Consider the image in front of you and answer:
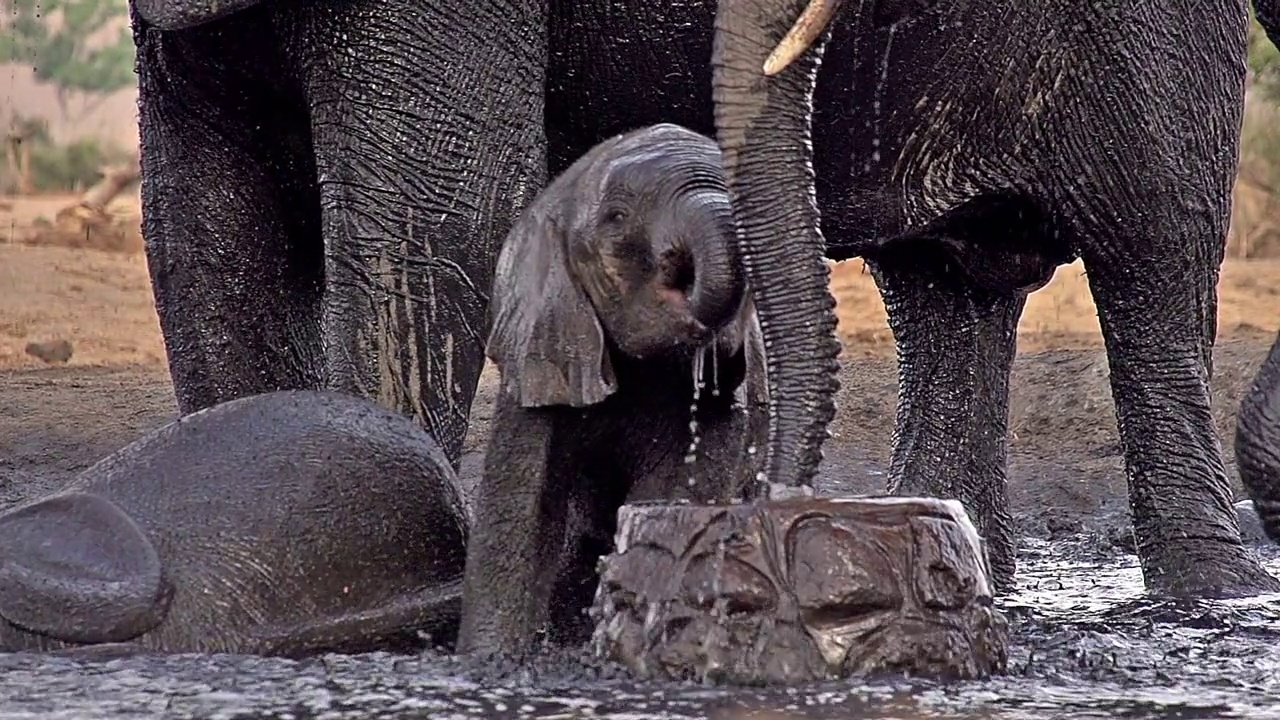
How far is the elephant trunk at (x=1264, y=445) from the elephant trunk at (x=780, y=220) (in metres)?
1.70

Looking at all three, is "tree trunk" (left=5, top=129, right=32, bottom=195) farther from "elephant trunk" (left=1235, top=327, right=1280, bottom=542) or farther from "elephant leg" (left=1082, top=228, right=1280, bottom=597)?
"elephant trunk" (left=1235, top=327, right=1280, bottom=542)

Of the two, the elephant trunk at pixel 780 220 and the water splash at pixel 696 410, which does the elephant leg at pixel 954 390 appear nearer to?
the water splash at pixel 696 410

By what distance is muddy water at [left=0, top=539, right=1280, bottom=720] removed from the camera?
3.32 meters

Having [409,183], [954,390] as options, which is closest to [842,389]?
[954,390]

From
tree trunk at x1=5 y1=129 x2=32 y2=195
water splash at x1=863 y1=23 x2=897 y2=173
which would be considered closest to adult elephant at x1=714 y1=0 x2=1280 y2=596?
water splash at x1=863 y1=23 x2=897 y2=173

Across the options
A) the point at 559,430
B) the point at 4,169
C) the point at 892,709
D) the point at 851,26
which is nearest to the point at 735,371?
the point at 559,430

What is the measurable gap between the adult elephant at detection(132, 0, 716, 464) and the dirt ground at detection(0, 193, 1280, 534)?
3.21 metres

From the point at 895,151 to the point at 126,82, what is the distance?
46.2 feet

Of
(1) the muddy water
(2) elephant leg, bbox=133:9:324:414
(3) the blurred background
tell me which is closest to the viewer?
(1) the muddy water

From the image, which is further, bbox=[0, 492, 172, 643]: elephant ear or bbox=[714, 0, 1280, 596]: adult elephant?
bbox=[714, 0, 1280, 596]: adult elephant

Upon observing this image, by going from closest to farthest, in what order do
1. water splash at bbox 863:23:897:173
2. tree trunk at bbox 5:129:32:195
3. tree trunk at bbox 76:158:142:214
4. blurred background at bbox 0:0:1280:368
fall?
water splash at bbox 863:23:897:173
blurred background at bbox 0:0:1280:368
tree trunk at bbox 76:158:142:214
tree trunk at bbox 5:129:32:195

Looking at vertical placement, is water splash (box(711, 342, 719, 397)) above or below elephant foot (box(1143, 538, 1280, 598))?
above

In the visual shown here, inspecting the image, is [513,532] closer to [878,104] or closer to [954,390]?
[878,104]

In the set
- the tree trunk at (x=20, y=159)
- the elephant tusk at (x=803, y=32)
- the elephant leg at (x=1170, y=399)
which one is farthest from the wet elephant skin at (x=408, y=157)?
the tree trunk at (x=20, y=159)
